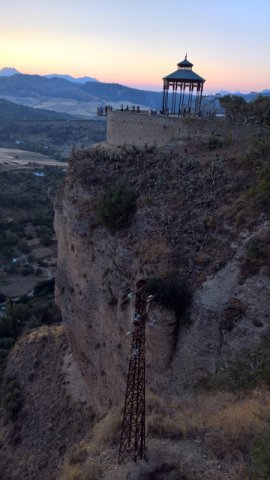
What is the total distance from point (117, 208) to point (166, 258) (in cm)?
301

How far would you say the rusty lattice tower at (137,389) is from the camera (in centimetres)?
851

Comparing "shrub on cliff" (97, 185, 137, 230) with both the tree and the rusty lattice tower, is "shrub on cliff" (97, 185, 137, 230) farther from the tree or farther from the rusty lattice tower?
the rusty lattice tower

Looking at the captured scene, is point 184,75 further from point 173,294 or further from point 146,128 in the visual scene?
point 173,294

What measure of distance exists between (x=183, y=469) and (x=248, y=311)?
471cm

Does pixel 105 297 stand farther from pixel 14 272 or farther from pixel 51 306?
pixel 14 272

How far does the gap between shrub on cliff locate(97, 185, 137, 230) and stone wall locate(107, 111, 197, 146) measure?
3.99 meters

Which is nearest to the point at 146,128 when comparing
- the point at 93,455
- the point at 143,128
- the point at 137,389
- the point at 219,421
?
the point at 143,128

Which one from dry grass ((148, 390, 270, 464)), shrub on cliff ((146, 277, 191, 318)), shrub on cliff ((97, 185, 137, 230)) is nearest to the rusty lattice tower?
dry grass ((148, 390, 270, 464))

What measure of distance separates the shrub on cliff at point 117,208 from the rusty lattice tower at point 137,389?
738 centimetres

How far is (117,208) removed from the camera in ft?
53.4

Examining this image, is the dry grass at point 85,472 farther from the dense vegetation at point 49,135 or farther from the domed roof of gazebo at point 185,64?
the dense vegetation at point 49,135

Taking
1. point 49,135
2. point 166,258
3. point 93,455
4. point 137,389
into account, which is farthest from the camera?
point 49,135

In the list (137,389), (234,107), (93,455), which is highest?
(234,107)

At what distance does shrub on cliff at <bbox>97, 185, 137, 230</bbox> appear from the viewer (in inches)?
643
